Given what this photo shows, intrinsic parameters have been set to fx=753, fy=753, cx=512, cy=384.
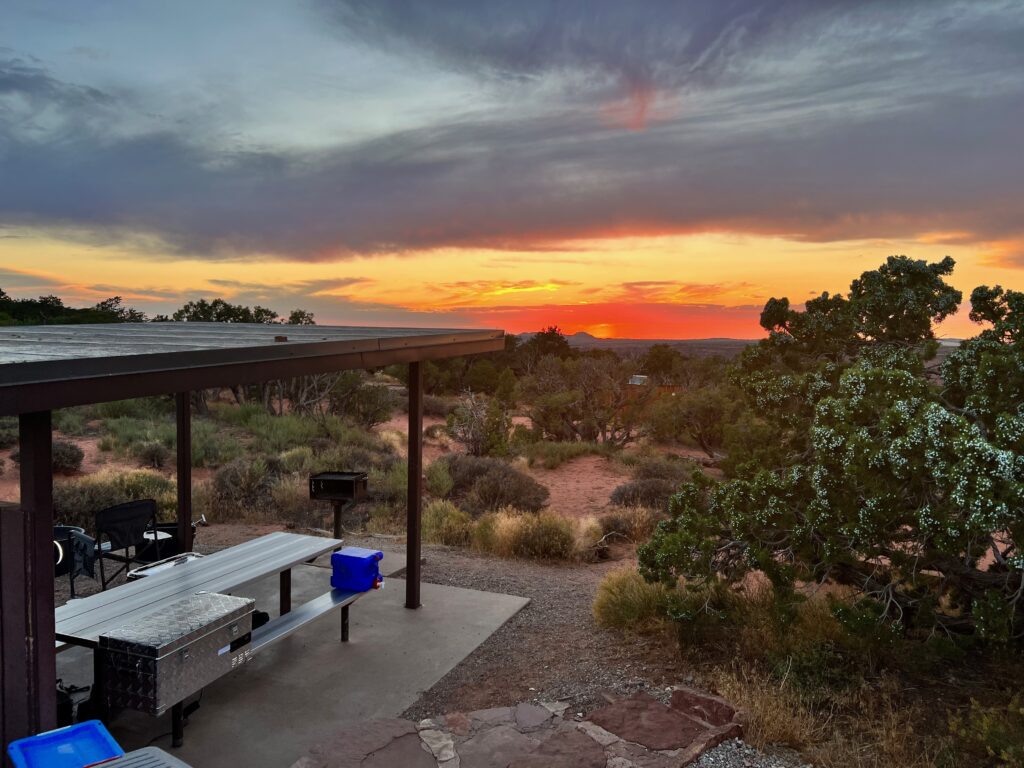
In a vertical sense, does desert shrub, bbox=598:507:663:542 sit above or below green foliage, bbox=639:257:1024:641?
below

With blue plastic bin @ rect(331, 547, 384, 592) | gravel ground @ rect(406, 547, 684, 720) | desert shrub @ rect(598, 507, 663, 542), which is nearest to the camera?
gravel ground @ rect(406, 547, 684, 720)

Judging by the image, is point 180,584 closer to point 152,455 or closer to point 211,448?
point 211,448

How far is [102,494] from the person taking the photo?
11.1 m

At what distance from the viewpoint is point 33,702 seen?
3320 mm

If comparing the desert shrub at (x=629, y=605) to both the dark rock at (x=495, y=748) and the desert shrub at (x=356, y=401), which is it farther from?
the desert shrub at (x=356, y=401)

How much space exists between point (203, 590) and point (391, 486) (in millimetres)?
7807

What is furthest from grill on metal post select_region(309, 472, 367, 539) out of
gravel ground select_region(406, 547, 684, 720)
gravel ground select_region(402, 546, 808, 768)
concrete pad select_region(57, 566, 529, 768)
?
gravel ground select_region(402, 546, 808, 768)

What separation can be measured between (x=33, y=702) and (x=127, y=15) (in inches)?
383

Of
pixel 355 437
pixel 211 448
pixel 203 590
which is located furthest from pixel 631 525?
pixel 211 448

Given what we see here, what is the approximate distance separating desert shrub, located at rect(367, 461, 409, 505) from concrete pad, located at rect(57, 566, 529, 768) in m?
4.90

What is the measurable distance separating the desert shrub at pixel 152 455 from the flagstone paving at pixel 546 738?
1329 centimetres

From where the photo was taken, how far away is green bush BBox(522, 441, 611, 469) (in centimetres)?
1805

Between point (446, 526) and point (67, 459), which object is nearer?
point (446, 526)

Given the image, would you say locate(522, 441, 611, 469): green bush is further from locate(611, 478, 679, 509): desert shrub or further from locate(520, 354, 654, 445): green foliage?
locate(611, 478, 679, 509): desert shrub
